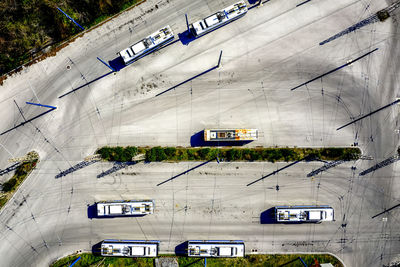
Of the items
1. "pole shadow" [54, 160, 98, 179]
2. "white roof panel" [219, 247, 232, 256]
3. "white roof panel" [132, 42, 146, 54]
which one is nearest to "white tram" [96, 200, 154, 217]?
"pole shadow" [54, 160, 98, 179]

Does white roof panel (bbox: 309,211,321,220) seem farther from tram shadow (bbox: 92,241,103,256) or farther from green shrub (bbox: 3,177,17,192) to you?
green shrub (bbox: 3,177,17,192)

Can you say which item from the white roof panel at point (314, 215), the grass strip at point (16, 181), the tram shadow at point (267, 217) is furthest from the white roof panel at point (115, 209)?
the white roof panel at point (314, 215)

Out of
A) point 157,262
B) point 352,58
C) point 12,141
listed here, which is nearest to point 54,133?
point 12,141

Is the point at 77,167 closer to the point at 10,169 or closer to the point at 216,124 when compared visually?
the point at 10,169

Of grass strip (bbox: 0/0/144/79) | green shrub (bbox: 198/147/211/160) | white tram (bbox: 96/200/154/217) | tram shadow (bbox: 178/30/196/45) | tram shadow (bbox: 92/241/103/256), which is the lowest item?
tram shadow (bbox: 92/241/103/256)

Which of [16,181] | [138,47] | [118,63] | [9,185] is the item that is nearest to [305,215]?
[138,47]

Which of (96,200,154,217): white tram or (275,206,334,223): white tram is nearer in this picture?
(275,206,334,223): white tram
